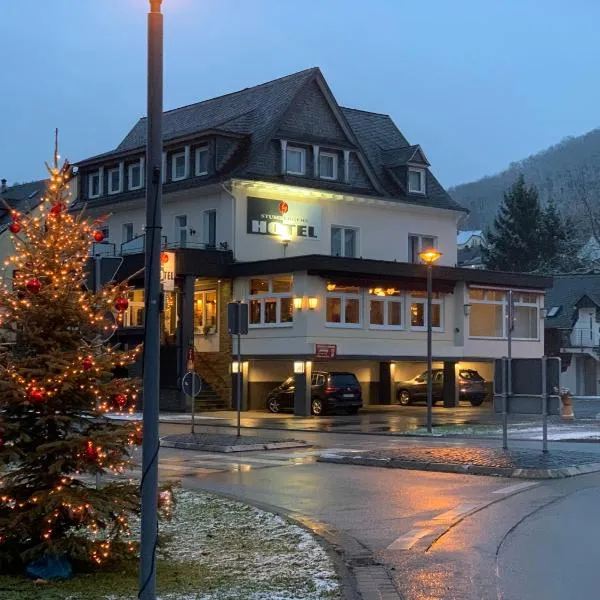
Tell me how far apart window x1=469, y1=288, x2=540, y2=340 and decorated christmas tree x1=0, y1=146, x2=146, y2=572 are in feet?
119

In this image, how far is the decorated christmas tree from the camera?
7.72m

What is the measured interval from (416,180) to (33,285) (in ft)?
138

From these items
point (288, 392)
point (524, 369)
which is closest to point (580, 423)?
point (288, 392)

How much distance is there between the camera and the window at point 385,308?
40.4 meters

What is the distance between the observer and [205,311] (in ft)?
140

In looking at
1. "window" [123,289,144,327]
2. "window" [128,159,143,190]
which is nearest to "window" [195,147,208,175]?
"window" [128,159,143,190]

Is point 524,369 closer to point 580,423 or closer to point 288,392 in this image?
point 580,423

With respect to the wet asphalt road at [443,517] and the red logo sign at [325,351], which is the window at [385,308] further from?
the wet asphalt road at [443,517]

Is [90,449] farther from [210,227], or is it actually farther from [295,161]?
[295,161]

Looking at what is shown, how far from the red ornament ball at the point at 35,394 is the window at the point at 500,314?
1449 inches

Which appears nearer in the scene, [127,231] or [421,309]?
[421,309]

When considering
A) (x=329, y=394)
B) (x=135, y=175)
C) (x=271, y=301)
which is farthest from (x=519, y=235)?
(x=329, y=394)

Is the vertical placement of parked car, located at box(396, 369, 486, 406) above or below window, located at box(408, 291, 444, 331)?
below

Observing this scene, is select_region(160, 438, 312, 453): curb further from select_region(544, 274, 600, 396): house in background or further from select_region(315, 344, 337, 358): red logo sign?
select_region(544, 274, 600, 396): house in background
